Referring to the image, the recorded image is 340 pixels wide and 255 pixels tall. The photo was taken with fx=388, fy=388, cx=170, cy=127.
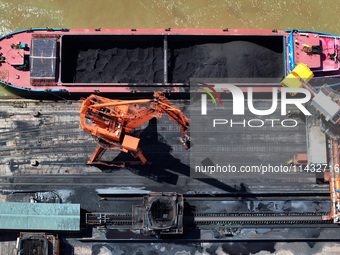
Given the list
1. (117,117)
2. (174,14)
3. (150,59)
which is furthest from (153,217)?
(174,14)

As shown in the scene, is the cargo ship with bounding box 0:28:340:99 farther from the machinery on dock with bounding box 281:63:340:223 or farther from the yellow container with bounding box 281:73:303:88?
the machinery on dock with bounding box 281:63:340:223

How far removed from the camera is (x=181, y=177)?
4281 centimetres

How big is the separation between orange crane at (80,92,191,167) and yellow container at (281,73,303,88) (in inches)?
478

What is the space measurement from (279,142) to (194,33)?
51.1 feet

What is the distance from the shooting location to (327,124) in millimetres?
41750

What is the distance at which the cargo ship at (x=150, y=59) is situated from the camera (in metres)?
42.6

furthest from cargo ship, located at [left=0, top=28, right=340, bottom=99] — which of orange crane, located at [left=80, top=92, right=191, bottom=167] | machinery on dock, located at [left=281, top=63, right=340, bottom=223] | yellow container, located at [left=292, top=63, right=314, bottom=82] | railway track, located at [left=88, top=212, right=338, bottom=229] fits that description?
railway track, located at [left=88, top=212, right=338, bottom=229]

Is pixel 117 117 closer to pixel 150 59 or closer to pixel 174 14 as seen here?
pixel 150 59

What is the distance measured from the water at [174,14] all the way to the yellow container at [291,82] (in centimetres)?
866

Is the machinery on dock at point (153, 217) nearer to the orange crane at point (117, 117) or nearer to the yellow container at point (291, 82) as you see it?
the orange crane at point (117, 117)

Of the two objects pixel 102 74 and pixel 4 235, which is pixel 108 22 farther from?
pixel 4 235

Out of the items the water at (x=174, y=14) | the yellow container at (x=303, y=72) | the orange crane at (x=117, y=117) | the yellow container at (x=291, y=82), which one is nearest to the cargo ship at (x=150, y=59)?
the yellow container at (x=291, y=82)

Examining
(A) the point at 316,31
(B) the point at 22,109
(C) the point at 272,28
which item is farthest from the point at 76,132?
(A) the point at 316,31

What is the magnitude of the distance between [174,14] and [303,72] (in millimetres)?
16988
